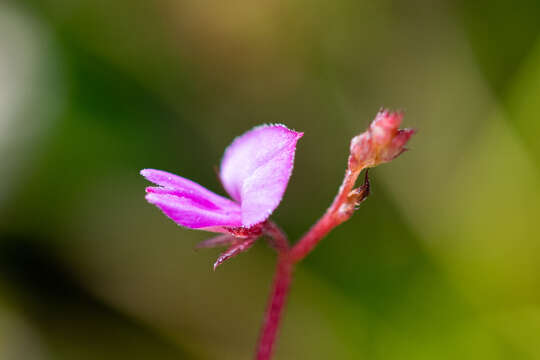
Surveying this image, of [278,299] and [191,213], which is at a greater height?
[191,213]

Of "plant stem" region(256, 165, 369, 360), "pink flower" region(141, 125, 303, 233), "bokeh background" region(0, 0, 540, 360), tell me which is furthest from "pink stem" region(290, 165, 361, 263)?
"bokeh background" region(0, 0, 540, 360)

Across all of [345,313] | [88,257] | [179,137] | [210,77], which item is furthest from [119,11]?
[345,313]

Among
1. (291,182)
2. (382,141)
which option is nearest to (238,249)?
(382,141)

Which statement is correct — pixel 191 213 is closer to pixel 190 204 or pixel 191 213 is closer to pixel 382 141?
pixel 190 204

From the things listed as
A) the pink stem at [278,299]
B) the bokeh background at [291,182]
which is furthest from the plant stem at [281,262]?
the bokeh background at [291,182]

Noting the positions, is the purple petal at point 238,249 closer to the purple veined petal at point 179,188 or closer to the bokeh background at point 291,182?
the purple veined petal at point 179,188

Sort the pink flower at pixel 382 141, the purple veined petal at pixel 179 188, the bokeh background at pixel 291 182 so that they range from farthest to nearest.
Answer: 1. the bokeh background at pixel 291 182
2. the purple veined petal at pixel 179 188
3. the pink flower at pixel 382 141

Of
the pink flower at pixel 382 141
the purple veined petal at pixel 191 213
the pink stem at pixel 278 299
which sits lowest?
the pink stem at pixel 278 299
